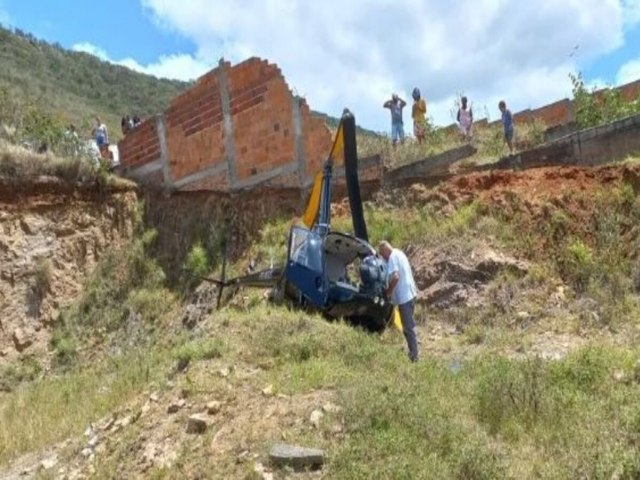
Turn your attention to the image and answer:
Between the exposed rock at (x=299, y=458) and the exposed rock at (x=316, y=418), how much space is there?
1.45ft

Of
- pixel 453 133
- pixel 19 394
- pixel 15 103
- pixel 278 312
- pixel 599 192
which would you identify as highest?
pixel 15 103

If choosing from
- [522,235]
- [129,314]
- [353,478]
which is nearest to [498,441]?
[353,478]

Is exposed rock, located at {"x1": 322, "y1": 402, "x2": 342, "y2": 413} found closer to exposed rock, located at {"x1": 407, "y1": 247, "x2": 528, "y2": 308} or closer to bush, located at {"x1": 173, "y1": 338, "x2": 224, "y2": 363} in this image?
bush, located at {"x1": 173, "y1": 338, "x2": 224, "y2": 363}

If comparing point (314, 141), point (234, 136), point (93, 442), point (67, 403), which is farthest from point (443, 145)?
point (93, 442)

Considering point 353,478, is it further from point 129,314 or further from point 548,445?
point 129,314

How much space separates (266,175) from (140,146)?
4.10m

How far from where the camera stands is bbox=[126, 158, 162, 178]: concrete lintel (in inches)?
693

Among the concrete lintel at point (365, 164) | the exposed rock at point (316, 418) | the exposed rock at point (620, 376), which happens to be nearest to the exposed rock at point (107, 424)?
the exposed rock at point (316, 418)

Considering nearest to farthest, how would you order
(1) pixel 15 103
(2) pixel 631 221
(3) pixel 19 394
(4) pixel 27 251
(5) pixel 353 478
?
(5) pixel 353 478, (2) pixel 631 221, (3) pixel 19 394, (4) pixel 27 251, (1) pixel 15 103

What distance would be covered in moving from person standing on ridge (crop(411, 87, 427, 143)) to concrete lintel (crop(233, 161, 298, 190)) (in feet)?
9.36

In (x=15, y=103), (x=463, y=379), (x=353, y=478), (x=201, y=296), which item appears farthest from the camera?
(x=15, y=103)

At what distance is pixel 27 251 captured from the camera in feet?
53.4

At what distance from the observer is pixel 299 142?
14.9m

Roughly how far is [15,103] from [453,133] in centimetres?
1163
